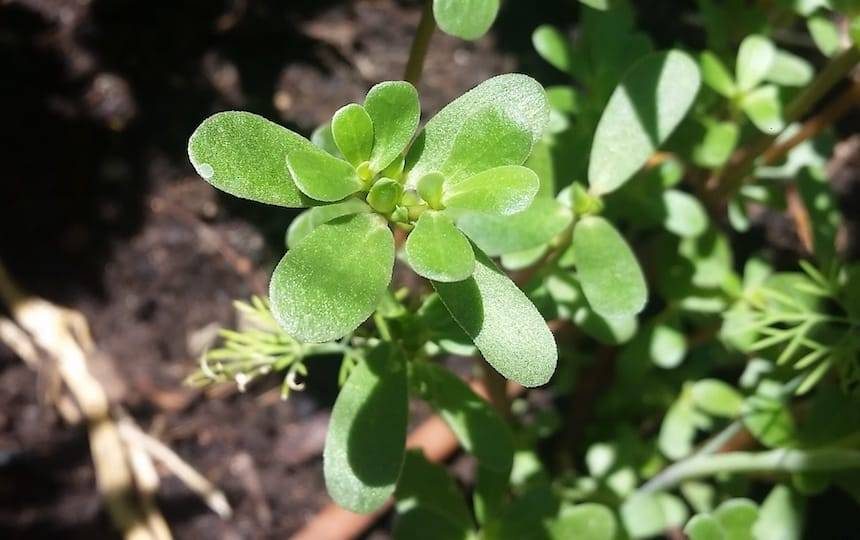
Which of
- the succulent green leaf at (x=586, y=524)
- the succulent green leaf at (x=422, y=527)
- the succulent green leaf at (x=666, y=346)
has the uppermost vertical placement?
the succulent green leaf at (x=666, y=346)

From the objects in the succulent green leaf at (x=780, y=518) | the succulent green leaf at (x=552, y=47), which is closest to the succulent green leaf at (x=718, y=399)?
the succulent green leaf at (x=780, y=518)

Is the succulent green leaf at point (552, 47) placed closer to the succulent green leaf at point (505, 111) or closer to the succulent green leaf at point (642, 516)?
the succulent green leaf at point (505, 111)

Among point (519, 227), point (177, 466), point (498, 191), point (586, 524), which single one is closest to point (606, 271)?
point (519, 227)

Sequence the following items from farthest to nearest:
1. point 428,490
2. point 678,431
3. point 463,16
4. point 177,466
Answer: point 177,466 → point 678,431 → point 428,490 → point 463,16

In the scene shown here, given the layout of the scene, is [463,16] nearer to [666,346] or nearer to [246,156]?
[246,156]

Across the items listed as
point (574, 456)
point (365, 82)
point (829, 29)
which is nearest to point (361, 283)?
point (829, 29)
